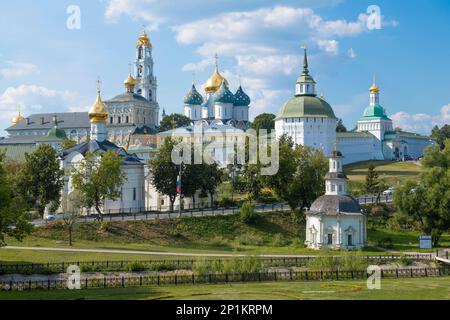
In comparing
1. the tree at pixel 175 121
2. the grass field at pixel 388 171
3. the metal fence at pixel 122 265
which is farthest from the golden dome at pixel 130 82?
the metal fence at pixel 122 265

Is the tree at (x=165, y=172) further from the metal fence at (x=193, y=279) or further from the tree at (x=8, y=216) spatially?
the metal fence at (x=193, y=279)

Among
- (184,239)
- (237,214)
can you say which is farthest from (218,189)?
(184,239)

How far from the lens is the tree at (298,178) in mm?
62781

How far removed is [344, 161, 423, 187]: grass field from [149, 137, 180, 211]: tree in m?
29.2

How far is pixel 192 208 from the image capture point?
220 ft

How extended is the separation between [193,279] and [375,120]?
9546cm

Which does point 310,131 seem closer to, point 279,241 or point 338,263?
point 279,241

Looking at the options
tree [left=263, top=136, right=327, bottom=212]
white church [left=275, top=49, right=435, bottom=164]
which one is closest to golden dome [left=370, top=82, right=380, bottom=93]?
white church [left=275, top=49, right=435, bottom=164]

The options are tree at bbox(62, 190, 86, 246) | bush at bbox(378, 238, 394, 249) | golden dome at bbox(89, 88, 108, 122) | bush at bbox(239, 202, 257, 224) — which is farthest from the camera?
golden dome at bbox(89, 88, 108, 122)

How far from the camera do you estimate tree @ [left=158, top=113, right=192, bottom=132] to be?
408 ft

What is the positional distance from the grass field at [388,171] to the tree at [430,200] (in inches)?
995

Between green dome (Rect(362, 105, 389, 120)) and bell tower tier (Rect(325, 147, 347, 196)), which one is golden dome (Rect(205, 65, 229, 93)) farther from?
bell tower tier (Rect(325, 147, 347, 196))
